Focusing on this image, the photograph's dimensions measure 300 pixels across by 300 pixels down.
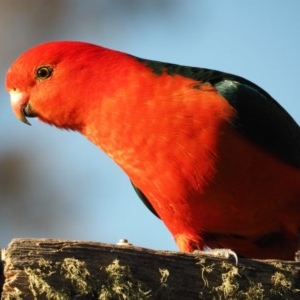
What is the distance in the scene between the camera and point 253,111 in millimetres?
5055

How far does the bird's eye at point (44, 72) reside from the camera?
521 centimetres

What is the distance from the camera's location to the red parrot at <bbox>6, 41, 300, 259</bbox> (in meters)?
4.67

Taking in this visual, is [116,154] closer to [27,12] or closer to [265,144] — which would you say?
→ [265,144]

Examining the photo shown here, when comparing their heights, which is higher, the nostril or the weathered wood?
the nostril

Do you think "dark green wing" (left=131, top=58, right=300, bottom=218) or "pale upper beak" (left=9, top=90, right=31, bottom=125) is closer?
"dark green wing" (left=131, top=58, right=300, bottom=218)

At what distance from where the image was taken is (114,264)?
310 cm

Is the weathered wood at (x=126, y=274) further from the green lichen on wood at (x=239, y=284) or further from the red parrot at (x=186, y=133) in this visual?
the red parrot at (x=186, y=133)

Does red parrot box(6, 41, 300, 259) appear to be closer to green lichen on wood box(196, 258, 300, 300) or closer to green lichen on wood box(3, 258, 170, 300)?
green lichen on wood box(196, 258, 300, 300)

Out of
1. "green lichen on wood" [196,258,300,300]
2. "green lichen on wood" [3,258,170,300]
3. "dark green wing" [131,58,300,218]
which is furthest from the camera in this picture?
"dark green wing" [131,58,300,218]

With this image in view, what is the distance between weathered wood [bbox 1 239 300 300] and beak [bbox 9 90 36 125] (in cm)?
231

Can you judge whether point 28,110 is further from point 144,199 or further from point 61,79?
point 144,199

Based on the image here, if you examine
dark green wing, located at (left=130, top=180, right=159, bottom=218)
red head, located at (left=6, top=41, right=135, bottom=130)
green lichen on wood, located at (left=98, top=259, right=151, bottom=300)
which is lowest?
green lichen on wood, located at (left=98, top=259, right=151, bottom=300)

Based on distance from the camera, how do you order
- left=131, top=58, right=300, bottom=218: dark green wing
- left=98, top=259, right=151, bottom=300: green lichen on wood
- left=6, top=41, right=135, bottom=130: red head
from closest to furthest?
left=98, top=259, right=151, bottom=300: green lichen on wood < left=131, top=58, right=300, bottom=218: dark green wing < left=6, top=41, right=135, bottom=130: red head

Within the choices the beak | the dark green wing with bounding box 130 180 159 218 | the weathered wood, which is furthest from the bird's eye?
the weathered wood
